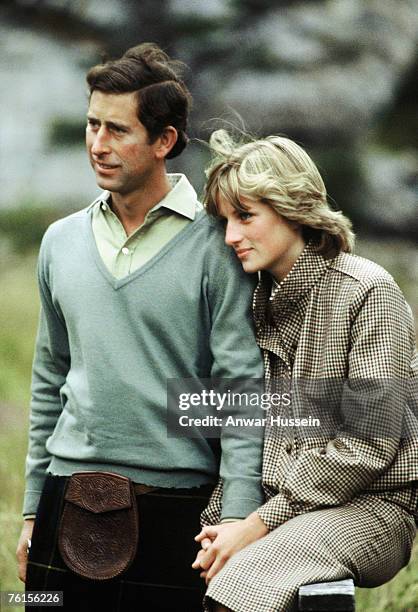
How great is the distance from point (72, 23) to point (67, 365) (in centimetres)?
413

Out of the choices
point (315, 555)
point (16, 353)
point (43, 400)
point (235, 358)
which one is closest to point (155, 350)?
point (235, 358)

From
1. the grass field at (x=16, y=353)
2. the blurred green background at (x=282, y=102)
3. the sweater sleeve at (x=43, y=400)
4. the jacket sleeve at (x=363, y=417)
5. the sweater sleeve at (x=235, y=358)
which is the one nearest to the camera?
the jacket sleeve at (x=363, y=417)

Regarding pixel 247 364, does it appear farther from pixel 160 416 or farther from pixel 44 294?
pixel 44 294

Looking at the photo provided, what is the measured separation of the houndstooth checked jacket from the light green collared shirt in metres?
0.29

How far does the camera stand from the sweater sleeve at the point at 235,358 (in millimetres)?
2750

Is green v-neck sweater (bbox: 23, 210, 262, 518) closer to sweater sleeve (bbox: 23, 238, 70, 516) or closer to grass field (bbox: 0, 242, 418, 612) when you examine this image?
sweater sleeve (bbox: 23, 238, 70, 516)

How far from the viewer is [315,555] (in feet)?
8.17

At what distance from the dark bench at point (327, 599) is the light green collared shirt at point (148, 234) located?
92 cm

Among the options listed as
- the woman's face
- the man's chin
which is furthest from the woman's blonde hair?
the man's chin

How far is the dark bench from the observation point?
2.41 metres

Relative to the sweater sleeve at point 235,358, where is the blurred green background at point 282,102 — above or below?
above

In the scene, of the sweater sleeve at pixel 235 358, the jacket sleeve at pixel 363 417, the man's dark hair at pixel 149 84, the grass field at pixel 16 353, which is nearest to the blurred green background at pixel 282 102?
the grass field at pixel 16 353

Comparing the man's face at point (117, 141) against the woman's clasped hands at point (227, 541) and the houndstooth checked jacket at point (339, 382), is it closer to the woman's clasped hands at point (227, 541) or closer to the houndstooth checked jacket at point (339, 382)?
the houndstooth checked jacket at point (339, 382)

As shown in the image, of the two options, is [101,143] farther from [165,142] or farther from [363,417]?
[363,417]
